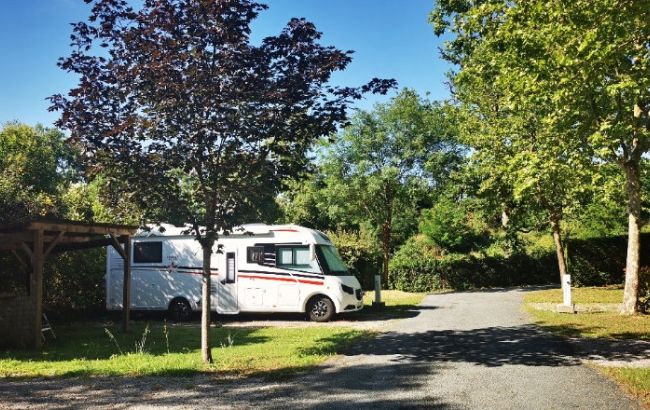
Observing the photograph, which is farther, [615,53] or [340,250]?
[340,250]

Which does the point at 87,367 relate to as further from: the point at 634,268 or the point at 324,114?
the point at 634,268

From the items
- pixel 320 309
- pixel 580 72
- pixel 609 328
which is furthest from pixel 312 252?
pixel 580 72

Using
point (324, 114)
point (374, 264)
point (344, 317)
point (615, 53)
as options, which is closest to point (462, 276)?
point (374, 264)

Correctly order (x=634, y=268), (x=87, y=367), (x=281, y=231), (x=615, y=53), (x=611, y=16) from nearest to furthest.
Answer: (x=87, y=367)
(x=611, y=16)
(x=615, y=53)
(x=634, y=268)
(x=281, y=231)

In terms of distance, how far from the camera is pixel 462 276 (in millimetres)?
26953

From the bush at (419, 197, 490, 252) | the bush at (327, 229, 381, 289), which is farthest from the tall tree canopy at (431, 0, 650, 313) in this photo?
the bush at (419, 197, 490, 252)

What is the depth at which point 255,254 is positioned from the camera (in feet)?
51.9

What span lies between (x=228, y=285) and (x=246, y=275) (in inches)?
26.8

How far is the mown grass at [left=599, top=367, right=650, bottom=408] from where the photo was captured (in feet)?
21.4

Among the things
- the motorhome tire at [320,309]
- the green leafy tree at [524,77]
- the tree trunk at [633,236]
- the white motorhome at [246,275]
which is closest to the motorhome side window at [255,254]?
the white motorhome at [246,275]

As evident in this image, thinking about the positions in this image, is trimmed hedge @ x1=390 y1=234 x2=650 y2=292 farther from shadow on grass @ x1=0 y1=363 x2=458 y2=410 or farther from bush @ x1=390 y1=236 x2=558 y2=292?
shadow on grass @ x1=0 y1=363 x2=458 y2=410

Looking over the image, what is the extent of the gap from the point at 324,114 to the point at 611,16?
5.68 meters

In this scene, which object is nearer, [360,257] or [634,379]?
[634,379]

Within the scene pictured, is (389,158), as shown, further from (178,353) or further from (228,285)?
(178,353)
